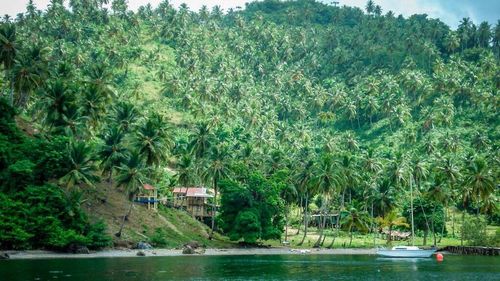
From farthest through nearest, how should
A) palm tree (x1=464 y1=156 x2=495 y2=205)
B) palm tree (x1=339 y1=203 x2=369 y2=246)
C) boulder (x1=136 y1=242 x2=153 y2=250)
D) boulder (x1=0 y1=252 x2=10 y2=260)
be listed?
palm tree (x1=339 y1=203 x2=369 y2=246)
palm tree (x1=464 y1=156 x2=495 y2=205)
boulder (x1=136 y1=242 x2=153 y2=250)
boulder (x1=0 y1=252 x2=10 y2=260)

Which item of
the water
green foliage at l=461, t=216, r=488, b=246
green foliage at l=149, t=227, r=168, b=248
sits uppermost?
green foliage at l=461, t=216, r=488, b=246

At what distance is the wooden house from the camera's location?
13012 cm

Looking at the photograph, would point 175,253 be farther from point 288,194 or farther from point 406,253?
point 406,253

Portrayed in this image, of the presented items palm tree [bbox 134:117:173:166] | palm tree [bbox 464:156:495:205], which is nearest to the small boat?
palm tree [bbox 464:156:495:205]

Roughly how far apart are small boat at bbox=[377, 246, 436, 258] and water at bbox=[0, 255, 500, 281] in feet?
51.4

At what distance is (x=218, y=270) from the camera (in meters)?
73.2

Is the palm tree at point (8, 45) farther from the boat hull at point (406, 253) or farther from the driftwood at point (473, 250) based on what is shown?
the driftwood at point (473, 250)

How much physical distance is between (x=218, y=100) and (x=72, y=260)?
4594 inches

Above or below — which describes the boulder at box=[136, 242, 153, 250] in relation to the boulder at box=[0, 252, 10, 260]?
above

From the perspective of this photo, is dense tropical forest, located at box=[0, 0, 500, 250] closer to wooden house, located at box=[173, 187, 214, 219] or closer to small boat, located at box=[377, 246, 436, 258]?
wooden house, located at box=[173, 187, 214, 219]

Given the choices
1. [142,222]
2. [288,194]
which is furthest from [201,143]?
[142,222]

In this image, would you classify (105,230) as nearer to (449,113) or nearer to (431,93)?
(449,113)

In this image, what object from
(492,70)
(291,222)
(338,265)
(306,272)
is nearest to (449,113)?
(492,70)

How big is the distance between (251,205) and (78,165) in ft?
134
